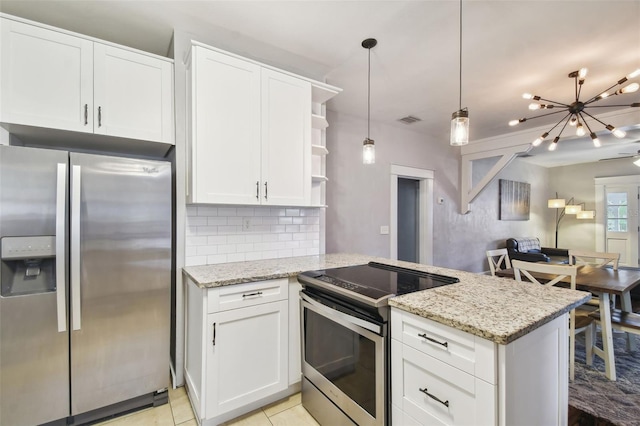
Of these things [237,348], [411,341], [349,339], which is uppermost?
[411,341]

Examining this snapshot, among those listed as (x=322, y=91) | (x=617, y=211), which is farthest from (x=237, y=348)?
(x=617, y=211)

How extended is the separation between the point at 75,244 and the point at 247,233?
1145 mm

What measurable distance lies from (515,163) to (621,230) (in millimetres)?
2666

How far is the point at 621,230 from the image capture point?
241 inches

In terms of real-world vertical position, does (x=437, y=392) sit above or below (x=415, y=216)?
below

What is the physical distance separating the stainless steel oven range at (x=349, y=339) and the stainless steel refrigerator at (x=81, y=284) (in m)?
1.01

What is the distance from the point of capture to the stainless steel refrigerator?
153 cm

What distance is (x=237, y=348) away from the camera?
1727 mm

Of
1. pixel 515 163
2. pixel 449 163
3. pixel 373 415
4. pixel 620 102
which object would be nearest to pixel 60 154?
pixel 373 415

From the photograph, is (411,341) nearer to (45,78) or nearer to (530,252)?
(45,78)

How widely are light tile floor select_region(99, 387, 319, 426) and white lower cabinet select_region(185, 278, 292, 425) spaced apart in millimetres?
63

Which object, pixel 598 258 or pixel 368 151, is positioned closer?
pixel 368 151

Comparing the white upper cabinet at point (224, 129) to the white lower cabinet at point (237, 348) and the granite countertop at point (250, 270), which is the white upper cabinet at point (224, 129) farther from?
the white lower cabinet at point (237, 348)

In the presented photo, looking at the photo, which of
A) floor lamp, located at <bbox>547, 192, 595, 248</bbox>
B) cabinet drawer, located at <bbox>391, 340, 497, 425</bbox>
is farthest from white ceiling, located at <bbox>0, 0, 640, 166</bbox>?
floor lamp, located at <bbox>547, 192, 595, 248</bbox>
